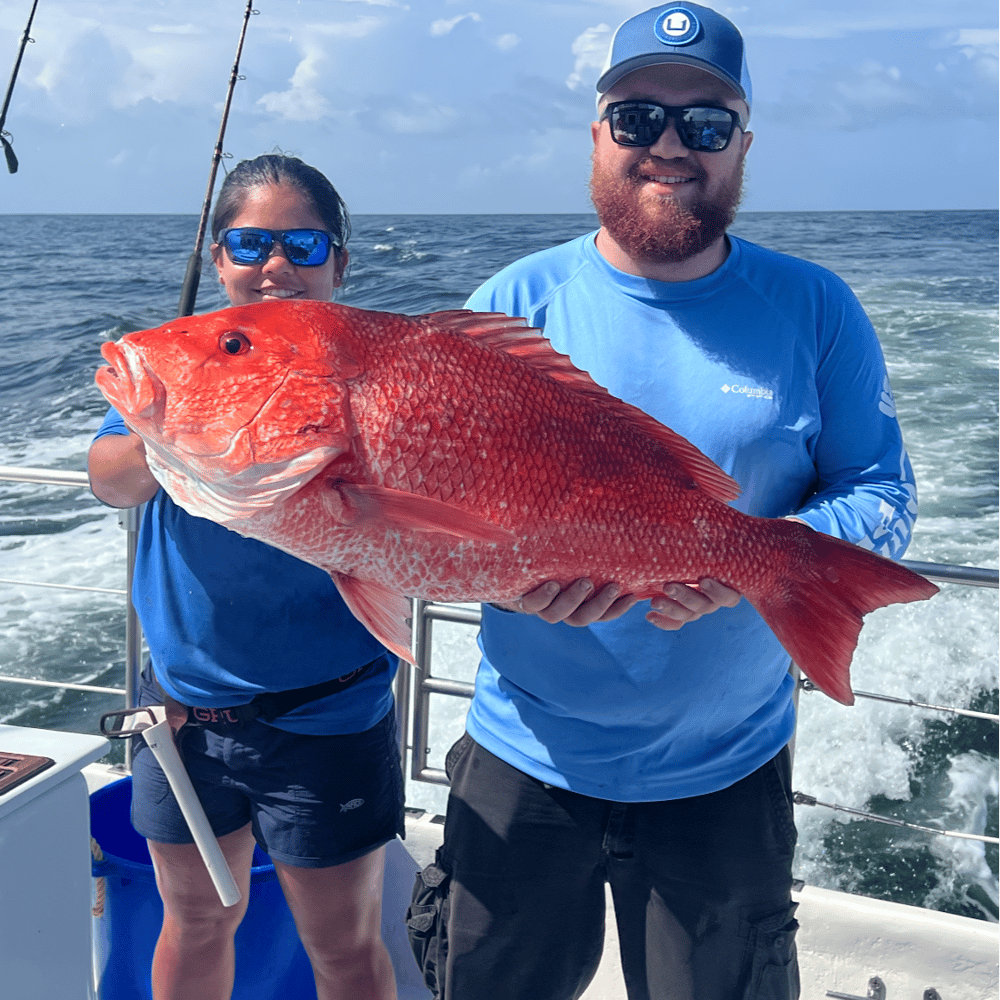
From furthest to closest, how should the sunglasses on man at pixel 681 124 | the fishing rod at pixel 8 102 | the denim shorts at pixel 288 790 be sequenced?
1. the fishing rod at pixel 8 102
2. the denim shorts at pixel 288 790
3. the sunglasses on man at pixel 681 124

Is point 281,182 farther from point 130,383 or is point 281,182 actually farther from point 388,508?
point 388,508

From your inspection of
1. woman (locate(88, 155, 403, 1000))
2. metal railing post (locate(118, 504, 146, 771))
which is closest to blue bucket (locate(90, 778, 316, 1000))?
woman (locate(88, 155, 403, 1000))

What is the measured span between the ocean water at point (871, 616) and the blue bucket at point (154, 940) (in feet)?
4.82

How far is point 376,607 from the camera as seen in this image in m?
1.42

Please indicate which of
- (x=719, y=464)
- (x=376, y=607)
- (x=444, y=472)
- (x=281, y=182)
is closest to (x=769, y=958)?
(x=719, y=464)

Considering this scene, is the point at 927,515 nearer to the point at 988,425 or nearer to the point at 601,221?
the point at 988,425

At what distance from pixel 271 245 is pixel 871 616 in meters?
5.86

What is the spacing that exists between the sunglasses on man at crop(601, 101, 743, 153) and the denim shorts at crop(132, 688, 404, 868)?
50.8 inches

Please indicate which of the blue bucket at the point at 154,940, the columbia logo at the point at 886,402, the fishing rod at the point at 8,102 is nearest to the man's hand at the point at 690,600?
the columbia logo at the point at 886,402

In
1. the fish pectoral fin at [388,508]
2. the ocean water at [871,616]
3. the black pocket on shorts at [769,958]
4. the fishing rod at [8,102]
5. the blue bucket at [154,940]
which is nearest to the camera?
the fish pectoral fin at [388,508]

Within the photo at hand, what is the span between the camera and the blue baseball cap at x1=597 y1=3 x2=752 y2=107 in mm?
1811

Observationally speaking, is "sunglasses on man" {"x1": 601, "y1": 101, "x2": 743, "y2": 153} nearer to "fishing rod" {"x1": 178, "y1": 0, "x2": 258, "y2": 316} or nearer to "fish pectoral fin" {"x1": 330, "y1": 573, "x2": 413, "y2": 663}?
"fish pectoral fin" {"x1": 330, "y1": 573, "x2": 413, "y2": 663}

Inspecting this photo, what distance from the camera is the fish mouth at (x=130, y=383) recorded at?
52.9 inches

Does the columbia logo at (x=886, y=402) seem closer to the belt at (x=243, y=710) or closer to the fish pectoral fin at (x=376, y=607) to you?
the fish pectoral fin at (x=376, y=607)
